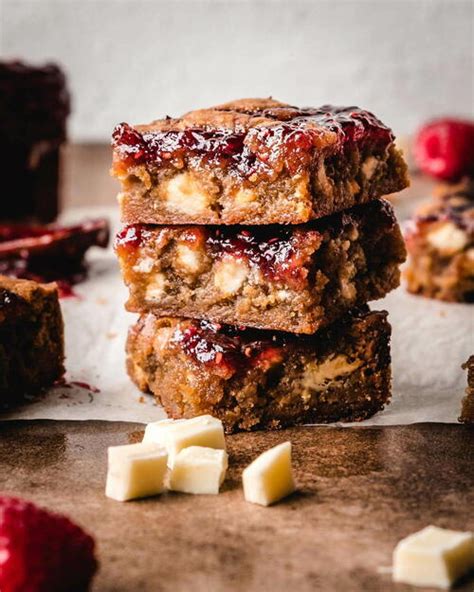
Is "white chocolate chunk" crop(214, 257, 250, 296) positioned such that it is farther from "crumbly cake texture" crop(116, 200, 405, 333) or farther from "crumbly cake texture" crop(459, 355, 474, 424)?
"crumbly cake texture" crop(459, 355, 474, 424)

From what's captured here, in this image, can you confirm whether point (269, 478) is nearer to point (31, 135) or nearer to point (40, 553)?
point (40, 553)

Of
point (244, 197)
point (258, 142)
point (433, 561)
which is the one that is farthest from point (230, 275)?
point (433, 561)

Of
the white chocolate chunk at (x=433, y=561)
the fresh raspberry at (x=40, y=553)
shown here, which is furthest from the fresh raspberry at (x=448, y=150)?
the fresh raspberry at (x=40, y=553)

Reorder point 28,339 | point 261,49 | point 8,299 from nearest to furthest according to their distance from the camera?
point 8,299 → point 28,339 → point 261,49

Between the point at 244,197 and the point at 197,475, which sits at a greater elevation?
the point at 244,197

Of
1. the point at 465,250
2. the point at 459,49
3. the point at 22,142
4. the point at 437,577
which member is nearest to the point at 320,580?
the point at 437,577
